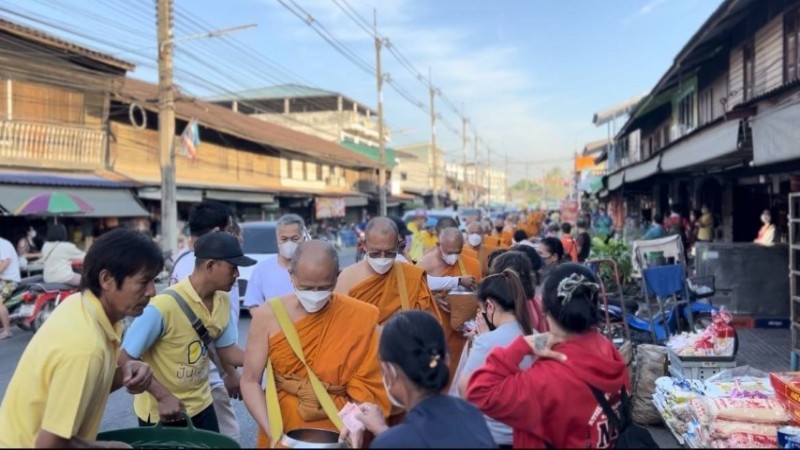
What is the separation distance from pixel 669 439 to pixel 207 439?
389 cm

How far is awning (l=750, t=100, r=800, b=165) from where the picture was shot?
4832mm

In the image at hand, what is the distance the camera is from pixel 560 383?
2094 millimetres

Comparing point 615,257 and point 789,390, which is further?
point 615,257

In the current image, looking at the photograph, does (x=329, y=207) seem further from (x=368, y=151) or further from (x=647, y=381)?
(x=647, y=381)

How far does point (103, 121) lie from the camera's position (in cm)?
1603

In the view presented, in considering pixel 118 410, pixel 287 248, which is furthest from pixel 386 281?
pixel 118 410

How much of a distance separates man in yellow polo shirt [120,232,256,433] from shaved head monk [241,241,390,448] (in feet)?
1.31

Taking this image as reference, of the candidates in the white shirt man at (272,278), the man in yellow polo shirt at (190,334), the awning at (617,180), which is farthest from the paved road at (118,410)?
the awning at (617,180)

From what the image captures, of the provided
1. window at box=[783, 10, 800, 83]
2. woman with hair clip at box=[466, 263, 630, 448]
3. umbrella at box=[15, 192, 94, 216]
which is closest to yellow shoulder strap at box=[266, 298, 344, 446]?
woman with hair clip at box=[466, 263, 630, 448]

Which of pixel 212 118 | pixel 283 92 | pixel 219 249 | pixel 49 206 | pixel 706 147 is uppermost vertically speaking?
pixel 283 92

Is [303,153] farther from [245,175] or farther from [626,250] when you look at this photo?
[626,250]

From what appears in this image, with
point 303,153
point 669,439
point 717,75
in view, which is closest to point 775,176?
point 717,75

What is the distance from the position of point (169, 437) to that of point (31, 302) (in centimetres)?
775

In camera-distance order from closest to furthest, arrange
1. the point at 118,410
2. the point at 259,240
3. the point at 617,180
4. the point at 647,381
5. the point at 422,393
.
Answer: the point at 422,393
the point at 647,381
the point at 118,410
the point at 259,240
the point at 617,180
